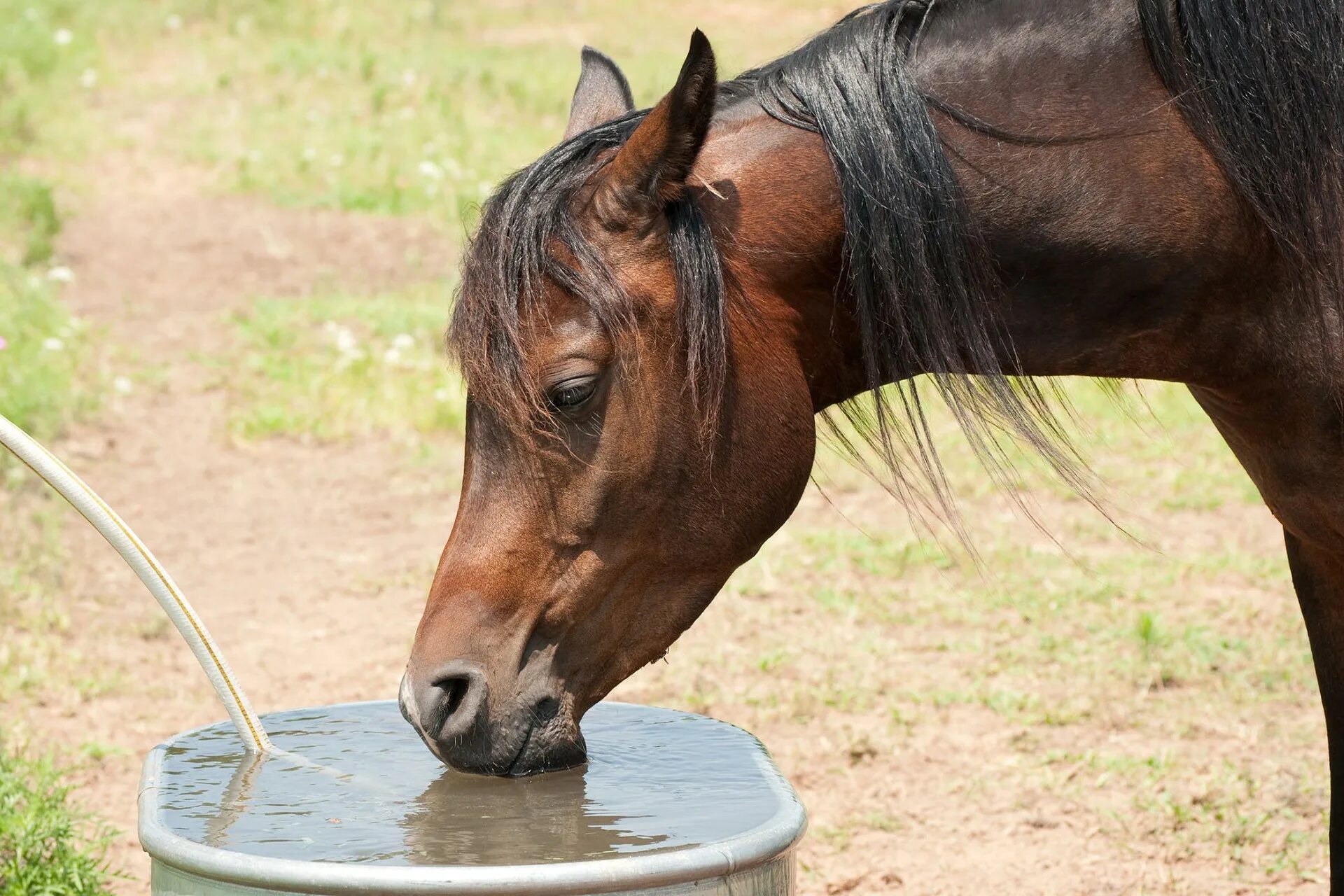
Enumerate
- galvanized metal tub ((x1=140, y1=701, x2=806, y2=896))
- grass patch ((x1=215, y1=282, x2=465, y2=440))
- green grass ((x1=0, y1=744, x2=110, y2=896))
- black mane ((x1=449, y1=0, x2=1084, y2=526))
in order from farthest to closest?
grass patch ((x1=215, y1=282, x2=465, y2=440)), green grass ((x1=0, y1=744, x2=110, y2=896)), black mane ((x1=449, y1=0, x2=1084, y2=526)), galvanized metal tub ((x1=140, y1=701, x2=806, y2=896))

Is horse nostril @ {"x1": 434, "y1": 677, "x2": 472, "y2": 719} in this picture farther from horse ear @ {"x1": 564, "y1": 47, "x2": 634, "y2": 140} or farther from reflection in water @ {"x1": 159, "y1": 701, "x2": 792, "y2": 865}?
horse ear @ {"x1": 564, "y1": 47, "x2": 634, "y2": 140}

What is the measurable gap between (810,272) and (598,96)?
0.64 meters

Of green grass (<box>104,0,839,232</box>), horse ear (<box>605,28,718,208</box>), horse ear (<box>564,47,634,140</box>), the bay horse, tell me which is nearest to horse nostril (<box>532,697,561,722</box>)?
the bay horse

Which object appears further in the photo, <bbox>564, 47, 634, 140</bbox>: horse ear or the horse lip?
<bbox>564, 47, 634, 140</bbox>: horse ear

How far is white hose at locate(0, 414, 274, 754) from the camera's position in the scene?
2096 millimetres

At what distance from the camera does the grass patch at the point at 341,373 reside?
650 cm

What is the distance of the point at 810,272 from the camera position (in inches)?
85.5

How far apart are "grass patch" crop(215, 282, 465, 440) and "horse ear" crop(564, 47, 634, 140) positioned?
3919 millimetres

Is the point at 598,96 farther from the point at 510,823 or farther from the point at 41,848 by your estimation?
the point at 41,848

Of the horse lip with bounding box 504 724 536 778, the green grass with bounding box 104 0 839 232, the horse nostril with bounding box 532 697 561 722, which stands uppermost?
the green grass with bounding box 104 0 839 232

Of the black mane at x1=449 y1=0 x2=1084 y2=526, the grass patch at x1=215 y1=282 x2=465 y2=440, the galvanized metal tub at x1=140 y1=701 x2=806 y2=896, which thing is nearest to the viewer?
the galvanized metal tub at x1=140 y1=701 x2=806 y2=896

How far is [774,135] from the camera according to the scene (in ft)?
7.14

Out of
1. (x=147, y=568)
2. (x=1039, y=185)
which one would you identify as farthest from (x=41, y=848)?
(x=1039, y=185)

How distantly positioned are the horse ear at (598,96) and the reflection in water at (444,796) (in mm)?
1066
